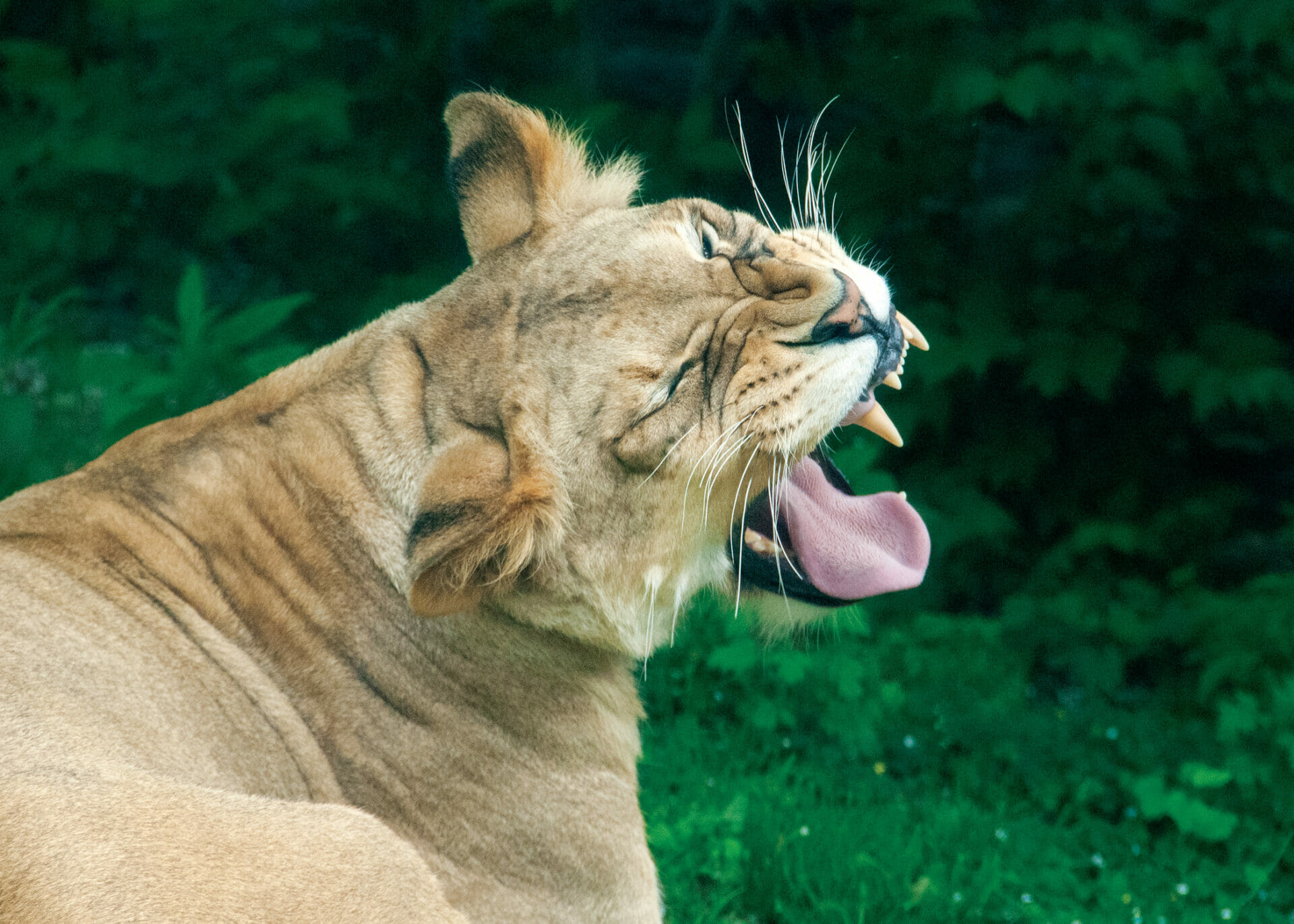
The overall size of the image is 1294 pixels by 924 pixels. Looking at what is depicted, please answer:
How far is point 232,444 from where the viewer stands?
2561 millimetres

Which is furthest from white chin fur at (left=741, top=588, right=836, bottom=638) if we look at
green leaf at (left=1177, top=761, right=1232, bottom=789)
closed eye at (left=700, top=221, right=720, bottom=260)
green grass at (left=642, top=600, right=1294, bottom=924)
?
Answer: green leaf at (left=1177, top=761, right=1232, bottom=789)

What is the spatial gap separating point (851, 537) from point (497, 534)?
85 cm

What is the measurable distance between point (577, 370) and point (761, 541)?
524mm

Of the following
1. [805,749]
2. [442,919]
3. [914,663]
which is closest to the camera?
[442,919]

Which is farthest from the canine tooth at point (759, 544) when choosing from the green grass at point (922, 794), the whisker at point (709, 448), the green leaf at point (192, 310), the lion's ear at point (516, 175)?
the green leaf at point (192, 310)

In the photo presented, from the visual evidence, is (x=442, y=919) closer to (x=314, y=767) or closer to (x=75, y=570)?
(x=314, y=767)

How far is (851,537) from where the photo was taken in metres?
2.68

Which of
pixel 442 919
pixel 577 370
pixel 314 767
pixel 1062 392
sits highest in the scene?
pixel 577 370

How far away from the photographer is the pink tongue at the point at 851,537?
2.60 meters

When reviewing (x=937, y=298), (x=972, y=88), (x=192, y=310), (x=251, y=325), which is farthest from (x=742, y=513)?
(x=937, y=298)

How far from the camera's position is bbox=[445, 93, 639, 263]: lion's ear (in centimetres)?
274

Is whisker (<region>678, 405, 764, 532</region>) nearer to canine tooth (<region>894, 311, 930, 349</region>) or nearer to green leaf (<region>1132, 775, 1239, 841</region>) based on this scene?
canine tooth (<region>894, 311, 930, 349</region>)

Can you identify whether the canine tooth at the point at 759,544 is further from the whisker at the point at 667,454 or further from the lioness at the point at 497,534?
the whisker at the point at 667,454

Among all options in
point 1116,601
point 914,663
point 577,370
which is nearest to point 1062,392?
point 1116,601
